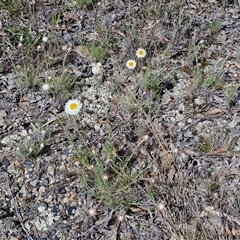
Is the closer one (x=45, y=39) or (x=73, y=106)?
(x=73, y=106)

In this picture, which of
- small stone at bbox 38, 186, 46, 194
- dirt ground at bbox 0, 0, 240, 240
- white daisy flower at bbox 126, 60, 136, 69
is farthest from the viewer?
white daisy flower at bbox 126, 60, 136, 69

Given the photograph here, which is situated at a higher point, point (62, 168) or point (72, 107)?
point (72, 107)

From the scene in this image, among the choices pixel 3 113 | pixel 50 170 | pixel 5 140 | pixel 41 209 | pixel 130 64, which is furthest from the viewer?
pixel 130 64

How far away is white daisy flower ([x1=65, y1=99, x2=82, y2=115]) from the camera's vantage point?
2.71 m

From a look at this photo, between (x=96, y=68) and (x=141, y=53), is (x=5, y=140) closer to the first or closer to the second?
(x=96, y=68)

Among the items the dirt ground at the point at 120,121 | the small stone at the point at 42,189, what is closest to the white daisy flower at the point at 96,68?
the dirt ground at the point at 120,121

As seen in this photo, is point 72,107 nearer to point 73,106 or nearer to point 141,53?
point 73,106

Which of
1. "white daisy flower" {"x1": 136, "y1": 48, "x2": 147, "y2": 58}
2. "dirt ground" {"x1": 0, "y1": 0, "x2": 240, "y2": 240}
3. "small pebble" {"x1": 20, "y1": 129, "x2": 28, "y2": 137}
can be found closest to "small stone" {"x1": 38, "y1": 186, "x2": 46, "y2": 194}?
"dirt ground" {"x1": 0, "y1": 0, "x2": 240, "y2": 240}

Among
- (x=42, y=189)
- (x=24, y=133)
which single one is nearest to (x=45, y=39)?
(x=24, y=133)

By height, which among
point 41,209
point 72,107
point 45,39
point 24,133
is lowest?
point 41,209

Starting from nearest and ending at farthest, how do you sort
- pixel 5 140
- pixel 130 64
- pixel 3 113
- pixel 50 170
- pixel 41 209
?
pixel 41 209, pixel 50 170, pixel 5 140, pixel 3 113, pixel 130 64

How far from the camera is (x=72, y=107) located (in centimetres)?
278

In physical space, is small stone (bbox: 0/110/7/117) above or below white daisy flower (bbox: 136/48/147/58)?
below

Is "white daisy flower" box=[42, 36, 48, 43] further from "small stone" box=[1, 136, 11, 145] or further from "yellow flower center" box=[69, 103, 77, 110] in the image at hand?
"small stone" box=[1, 136, 11, 145]
